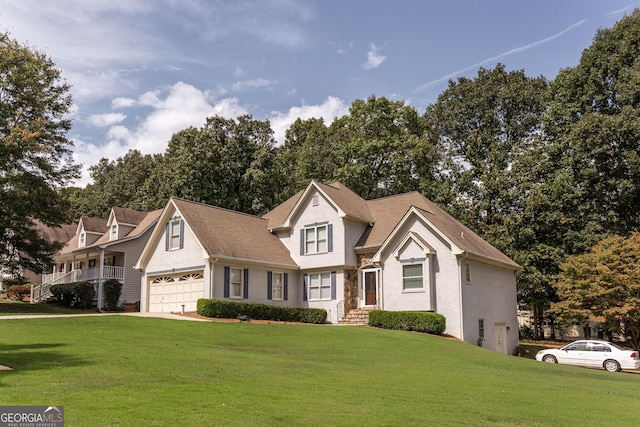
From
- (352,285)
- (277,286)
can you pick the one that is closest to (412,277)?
(352,285)

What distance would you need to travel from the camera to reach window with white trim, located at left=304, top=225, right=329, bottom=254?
34.1 metres

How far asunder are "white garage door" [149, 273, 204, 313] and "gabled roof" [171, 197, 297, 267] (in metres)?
2.14

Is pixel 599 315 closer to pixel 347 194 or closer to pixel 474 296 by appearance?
pixel 474 296

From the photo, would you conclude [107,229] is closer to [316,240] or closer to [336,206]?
[316,240]

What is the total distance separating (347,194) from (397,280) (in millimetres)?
8825

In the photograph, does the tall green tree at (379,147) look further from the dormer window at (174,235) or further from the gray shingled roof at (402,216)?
the dormer window at (174,235)

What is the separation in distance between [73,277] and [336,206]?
22.2 meters

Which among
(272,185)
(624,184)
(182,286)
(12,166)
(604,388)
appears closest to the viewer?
(604,388)

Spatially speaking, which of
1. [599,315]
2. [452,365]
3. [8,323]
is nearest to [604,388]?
[452,365]

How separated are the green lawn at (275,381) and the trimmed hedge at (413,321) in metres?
4.44

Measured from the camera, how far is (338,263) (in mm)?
32938

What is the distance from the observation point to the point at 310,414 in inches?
358

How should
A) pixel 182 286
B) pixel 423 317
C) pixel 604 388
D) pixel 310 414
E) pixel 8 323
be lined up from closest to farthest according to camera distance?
1. pixel 310 414
2. pixel 604 388
3. pixel 8 323
4. pixel 423 317
5. pixel 182 286

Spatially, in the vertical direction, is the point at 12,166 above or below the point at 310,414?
above
